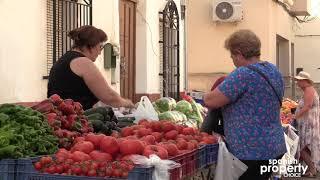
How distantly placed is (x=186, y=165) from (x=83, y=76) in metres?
1.75

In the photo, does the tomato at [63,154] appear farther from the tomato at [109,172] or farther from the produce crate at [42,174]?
the tomato at [109,172]

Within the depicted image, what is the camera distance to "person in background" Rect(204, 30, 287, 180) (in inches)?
187

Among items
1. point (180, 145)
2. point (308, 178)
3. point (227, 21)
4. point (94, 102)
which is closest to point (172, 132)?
point (180, 145)

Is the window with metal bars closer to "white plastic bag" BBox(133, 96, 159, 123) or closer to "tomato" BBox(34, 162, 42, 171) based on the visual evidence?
"white plastic bag" BBox(133, 96, 159, 123)

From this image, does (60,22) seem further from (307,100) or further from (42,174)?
(307,100)

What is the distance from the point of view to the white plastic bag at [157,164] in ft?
12.1

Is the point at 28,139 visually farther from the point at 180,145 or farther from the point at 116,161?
the point at 180,145

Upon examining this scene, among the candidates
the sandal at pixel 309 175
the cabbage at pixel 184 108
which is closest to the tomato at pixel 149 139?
the cabbage at pixel 184 108

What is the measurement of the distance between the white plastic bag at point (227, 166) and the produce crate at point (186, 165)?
1.34ft

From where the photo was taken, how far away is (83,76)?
5723 millimetres

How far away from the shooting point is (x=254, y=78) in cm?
474

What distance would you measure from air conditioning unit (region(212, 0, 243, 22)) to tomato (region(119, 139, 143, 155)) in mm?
13953

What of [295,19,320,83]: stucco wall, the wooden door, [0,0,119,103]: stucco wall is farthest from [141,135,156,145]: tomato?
[295,19,320,83]: stucco wall

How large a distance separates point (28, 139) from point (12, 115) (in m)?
0.37
